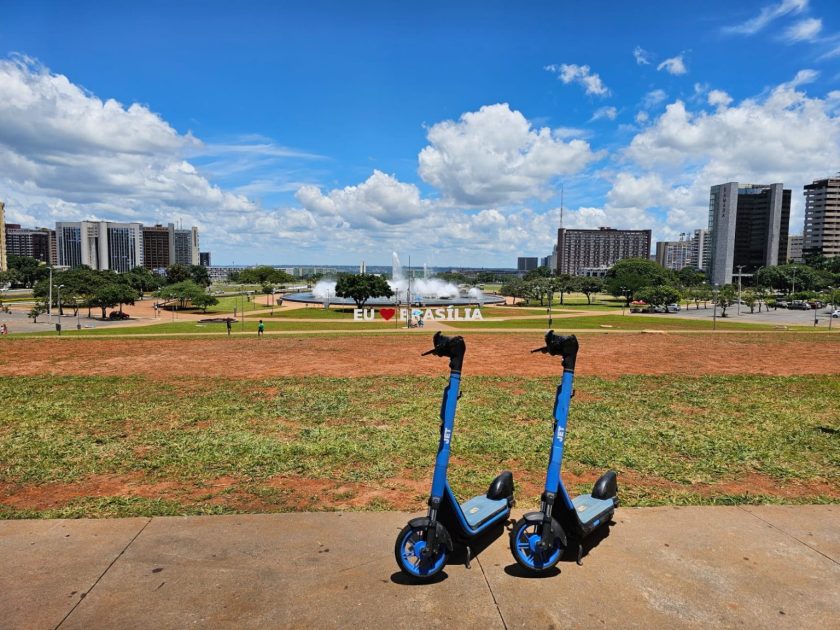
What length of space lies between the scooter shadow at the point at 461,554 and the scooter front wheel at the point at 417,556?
8 cm

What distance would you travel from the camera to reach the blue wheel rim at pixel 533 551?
6219 millimetres

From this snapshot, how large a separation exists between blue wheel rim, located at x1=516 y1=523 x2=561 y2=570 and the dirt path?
1703cm

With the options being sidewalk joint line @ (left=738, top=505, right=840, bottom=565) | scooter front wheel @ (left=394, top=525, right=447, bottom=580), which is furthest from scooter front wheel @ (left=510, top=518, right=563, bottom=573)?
sidewalk joint line @ (left=738, top=505, right=840, bottom=565)

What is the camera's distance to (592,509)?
6.99 m

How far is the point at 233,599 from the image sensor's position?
5.69 m

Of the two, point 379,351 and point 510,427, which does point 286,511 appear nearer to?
point 510,427

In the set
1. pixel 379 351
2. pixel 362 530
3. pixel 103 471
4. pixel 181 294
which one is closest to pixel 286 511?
pixel 362 530

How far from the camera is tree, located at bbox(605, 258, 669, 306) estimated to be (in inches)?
4321

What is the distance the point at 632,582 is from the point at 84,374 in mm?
23826

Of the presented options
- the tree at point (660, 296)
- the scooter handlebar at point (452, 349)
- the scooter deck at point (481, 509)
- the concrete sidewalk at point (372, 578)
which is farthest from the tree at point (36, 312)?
the tree at point (660, 296)

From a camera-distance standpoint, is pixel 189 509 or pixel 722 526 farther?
pixel 189 509

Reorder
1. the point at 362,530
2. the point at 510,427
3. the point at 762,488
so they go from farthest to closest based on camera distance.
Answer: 1. the point at 510,427
2. the point at 762,488
3. the point at 362,530

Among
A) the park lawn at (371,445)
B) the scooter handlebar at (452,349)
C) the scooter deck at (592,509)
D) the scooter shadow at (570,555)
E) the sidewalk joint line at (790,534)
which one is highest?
the scooter handlebar at (452,349)

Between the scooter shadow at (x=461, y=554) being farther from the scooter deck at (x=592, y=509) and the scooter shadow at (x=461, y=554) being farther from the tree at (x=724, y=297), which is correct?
the tree at (x=724, y=297)
